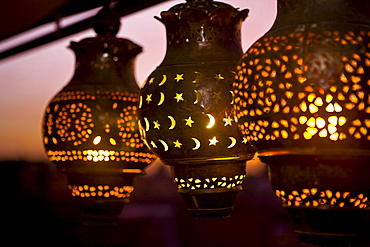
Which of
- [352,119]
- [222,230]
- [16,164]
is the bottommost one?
[222,230]

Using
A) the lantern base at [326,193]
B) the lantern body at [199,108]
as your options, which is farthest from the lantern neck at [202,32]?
the lantern base at [326,193]

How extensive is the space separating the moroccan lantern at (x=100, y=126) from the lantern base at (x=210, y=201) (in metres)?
0.30

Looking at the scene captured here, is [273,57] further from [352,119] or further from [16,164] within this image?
[16,164]

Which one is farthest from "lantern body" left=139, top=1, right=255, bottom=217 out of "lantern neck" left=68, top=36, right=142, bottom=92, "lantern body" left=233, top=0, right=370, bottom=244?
"lantern neck" left=68, top=36, right=142, bottom=92

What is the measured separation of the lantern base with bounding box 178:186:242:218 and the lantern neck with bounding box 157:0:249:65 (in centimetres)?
27

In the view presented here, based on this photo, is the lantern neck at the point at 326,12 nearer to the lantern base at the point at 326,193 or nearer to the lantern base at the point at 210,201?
the lantern base at the point at 326,193

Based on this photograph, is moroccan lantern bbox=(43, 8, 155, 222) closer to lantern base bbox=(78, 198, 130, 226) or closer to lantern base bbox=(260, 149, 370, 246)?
lantern base bbox=(78, 198, 130, 226)

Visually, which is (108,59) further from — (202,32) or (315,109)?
(315,109)

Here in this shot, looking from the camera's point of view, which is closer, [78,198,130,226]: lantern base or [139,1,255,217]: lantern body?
[139,1,255,217]: lantern body

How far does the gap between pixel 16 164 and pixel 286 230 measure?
242cm

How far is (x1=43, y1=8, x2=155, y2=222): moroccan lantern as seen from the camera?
4.96 feet

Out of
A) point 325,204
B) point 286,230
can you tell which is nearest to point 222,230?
point 286,230

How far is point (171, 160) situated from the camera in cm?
123

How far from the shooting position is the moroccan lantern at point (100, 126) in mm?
1513
